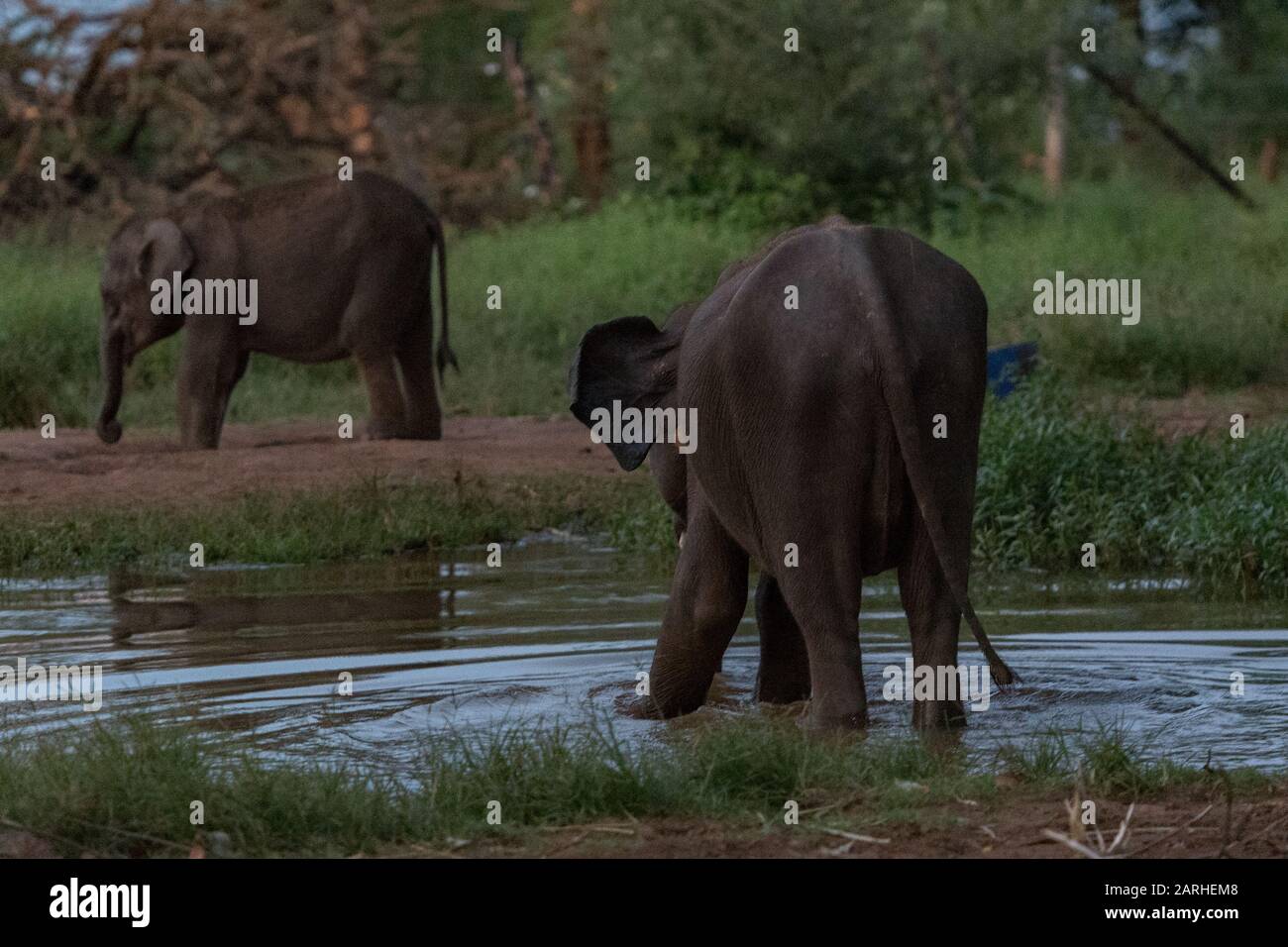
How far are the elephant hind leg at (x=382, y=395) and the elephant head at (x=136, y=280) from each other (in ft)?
4.51

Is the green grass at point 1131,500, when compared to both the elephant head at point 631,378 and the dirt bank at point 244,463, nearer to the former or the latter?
the dirt bank at point 244,463

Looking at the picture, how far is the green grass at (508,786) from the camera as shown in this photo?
16.4ft

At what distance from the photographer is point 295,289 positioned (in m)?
13.9

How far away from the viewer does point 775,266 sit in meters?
6.17

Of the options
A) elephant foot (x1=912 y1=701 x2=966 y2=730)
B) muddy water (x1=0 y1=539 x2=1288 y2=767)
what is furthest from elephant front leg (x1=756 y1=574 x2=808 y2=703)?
elephant foot (x1=912 y1=701 x2=966 y2=730)

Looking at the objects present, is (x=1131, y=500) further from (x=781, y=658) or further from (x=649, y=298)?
(x=649, y=298)

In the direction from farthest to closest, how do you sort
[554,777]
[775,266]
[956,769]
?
[775,266]
[956,769]
[554,777]

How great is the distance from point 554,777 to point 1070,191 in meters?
20.9

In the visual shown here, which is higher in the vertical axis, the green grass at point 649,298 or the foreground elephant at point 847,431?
the green grass at point 649,298

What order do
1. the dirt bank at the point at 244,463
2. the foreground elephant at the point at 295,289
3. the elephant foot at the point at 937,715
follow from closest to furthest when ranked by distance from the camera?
the elephant foot at the point at 937,715, the dirt bank at the point at 244,463, the foreground elephant at the point at 295,289

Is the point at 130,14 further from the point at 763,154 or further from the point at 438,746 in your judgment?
the point at 438,746

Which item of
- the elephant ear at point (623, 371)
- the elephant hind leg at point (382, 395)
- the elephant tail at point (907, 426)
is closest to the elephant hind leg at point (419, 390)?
the elephant hind leg at point (382, 395)
